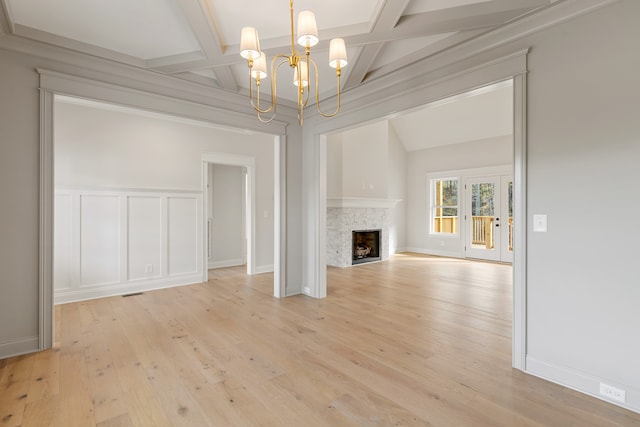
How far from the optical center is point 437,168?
896 centimetres

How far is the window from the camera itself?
8.73m

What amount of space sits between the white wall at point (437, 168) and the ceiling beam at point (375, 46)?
586 cm

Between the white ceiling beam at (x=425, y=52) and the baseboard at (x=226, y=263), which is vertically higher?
the white ceiling beam at (x=425, y=52)

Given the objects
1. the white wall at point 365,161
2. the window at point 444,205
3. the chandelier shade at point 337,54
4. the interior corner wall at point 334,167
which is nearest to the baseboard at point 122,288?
the interior corner wall at point 334,167

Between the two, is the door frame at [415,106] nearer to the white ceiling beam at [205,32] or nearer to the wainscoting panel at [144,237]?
the white ceiling beam at [205,32]

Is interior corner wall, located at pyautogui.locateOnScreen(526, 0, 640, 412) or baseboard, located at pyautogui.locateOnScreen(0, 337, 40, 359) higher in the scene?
interior corner wall, located at pyautogui.locateOnScreen(526, 0, 640, 412)

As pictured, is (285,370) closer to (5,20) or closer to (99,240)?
(5,20)

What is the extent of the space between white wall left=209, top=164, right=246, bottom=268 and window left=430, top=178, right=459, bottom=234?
18.1 ft

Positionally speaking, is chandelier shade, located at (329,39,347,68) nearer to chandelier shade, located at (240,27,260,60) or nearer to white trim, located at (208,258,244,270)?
chandelier shade, located at (240,27,260,60)

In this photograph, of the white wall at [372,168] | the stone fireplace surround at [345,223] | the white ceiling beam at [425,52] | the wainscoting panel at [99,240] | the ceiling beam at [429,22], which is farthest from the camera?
the white wall at [372,168]

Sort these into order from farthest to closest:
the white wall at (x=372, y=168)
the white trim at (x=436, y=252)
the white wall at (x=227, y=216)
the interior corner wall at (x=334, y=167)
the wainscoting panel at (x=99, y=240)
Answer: the white trim at (x=436, y=252), the white wall at (x=372, y=168), the interior corner wall at (x=334, y=167), the white wall at (x=227, y=216), the wainscoting panel at (x=99, y=240)

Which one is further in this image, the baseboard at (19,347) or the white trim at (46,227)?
the white trim at (46,227)

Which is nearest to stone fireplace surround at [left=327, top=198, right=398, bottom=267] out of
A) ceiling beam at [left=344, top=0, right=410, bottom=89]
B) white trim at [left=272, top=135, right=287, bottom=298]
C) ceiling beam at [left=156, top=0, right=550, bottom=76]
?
white trim at [left=272, top=135, right=287, bottom=298]

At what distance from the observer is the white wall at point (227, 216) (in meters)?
6.89
